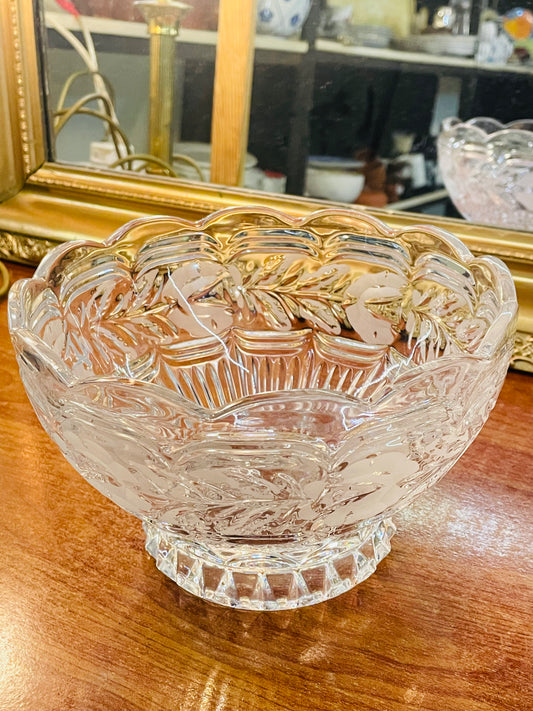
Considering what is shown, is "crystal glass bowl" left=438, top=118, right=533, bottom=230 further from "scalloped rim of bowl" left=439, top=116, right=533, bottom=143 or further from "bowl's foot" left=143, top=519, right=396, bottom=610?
"bowl's foot" left=143, top=519, right=396, bottom=610

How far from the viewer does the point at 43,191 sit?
87 centimetres

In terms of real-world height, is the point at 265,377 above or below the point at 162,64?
below

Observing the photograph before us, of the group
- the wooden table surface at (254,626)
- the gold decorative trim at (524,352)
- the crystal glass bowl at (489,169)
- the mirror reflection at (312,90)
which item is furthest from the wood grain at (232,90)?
the wooden table surface at (254,626)

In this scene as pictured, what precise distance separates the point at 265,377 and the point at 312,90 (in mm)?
326

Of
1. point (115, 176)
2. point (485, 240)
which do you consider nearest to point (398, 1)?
point (485, 240)

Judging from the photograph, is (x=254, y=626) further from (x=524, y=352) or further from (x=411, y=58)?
(x=411, y=58)

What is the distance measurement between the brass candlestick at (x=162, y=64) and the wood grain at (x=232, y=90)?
51 millimetres

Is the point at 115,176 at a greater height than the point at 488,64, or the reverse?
the point at 488,64

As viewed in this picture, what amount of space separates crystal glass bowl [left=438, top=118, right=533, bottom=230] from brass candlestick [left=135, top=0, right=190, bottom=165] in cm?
30

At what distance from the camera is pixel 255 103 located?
77cm

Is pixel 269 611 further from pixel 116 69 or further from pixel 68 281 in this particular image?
pixel 116 69

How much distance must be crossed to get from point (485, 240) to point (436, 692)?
0.46 metres

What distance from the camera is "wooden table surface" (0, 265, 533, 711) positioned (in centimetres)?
33

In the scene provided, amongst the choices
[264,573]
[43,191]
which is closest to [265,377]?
[264,573]
